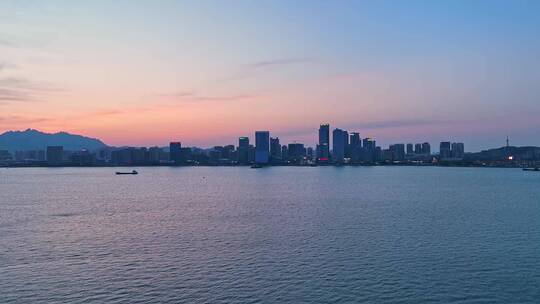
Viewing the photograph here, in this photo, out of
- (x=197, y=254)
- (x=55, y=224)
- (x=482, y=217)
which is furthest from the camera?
(x=482, y=217)

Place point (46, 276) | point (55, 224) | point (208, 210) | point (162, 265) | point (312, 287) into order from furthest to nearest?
point (208, 210) → point (55, 224) → point (162, 265) → point (46, 276) → point (312, 287)

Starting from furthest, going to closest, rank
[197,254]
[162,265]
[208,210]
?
[208,210], [197,254], [162,265]

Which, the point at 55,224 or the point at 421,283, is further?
the point at 55,224

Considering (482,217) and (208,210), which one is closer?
(482,217)

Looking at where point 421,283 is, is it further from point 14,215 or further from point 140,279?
point 14,215

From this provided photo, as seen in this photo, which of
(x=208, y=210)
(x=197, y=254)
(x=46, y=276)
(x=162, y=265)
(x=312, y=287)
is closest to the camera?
(x=312, y=287)

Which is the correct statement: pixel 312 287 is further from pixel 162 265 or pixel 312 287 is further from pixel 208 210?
pixel 208 210

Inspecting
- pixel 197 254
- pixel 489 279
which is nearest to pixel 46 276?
pixel 197 254

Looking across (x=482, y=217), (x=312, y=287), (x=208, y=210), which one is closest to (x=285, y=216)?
(x=208, y=210)
